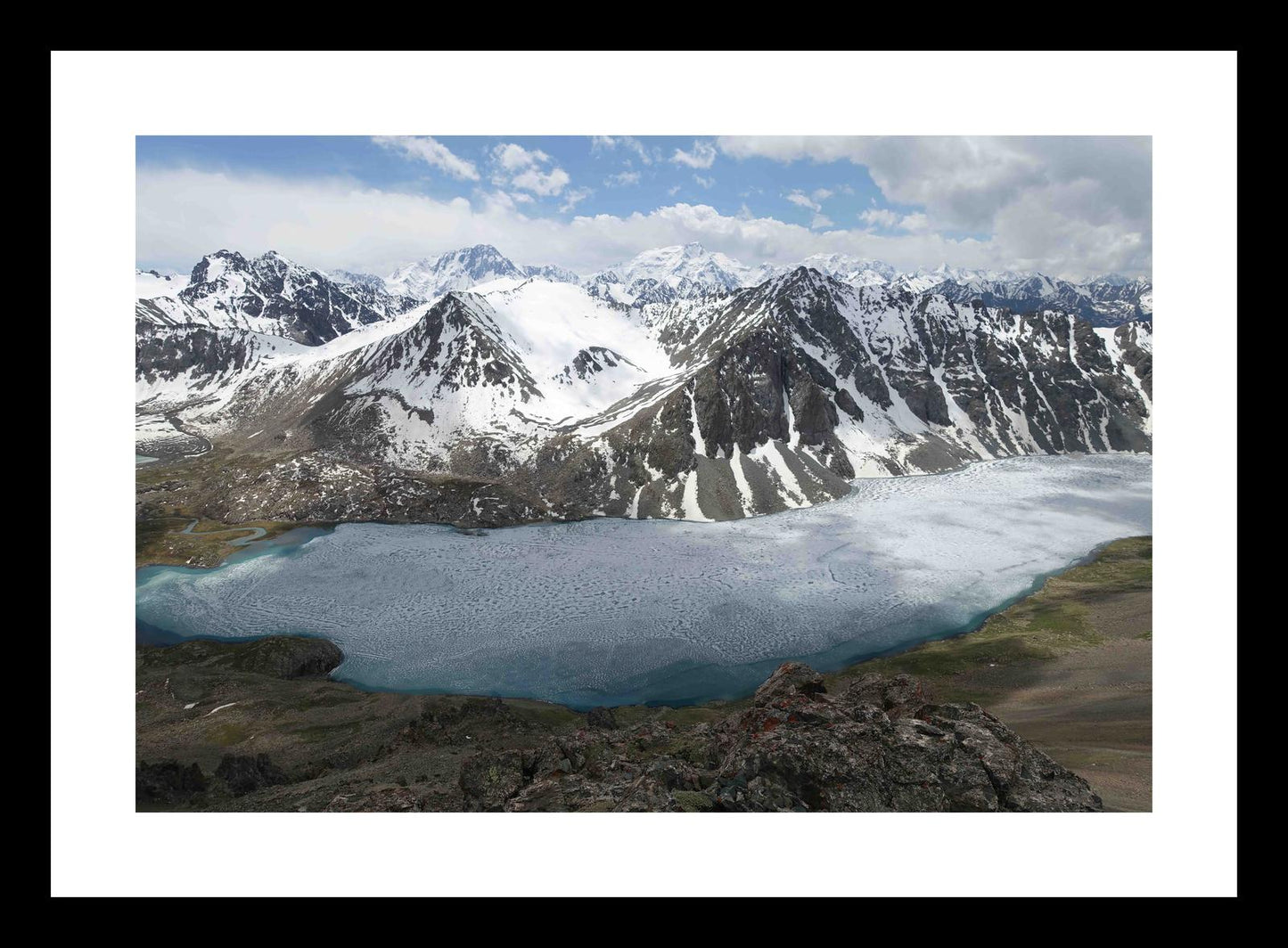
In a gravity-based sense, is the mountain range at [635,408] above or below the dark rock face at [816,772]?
above

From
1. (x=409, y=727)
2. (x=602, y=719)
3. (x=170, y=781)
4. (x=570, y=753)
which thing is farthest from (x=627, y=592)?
(x=170, y=781)

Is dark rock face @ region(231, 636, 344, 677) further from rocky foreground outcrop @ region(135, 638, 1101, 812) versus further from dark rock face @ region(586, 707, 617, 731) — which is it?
dark rock face @ region(586, 707, 617, 731)

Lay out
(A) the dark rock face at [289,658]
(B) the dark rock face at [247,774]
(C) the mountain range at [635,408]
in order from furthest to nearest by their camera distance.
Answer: (C) the mountain range at [635,408]
(A) the dark rock face at [289,658]
(B) the dark rock face at [247,774]

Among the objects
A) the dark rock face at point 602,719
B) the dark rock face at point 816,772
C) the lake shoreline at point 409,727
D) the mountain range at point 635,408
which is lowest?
the dark rock face at point 602,719

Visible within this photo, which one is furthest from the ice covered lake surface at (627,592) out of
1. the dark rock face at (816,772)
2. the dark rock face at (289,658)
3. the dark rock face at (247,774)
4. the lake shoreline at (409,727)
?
the dark rock face at (816,772)

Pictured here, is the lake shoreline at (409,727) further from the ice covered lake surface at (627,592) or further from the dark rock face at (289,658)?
the ice covered lake surface at (627,592)

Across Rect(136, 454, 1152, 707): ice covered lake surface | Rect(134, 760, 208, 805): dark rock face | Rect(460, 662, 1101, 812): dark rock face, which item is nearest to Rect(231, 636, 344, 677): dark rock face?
Rect(136, 454, 1152, 707): ice covered lake surface
